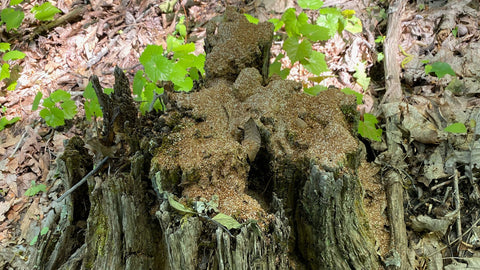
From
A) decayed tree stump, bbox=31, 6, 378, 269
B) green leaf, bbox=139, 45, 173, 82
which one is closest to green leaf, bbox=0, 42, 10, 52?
green leaf, bbox=139, 45, 173, 82

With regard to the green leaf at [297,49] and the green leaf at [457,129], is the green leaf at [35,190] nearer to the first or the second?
the green leaf at [297,49]

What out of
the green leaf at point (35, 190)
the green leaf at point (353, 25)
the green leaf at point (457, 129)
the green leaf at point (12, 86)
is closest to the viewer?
the green leaf at point (457, 129)

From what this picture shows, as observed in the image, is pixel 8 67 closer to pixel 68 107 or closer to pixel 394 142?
pixel 68 107

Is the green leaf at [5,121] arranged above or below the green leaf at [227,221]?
below

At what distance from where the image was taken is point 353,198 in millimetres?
1595

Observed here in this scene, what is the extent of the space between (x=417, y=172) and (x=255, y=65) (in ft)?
4.94

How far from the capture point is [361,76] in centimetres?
336

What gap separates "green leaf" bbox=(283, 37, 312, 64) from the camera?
98.6 inches

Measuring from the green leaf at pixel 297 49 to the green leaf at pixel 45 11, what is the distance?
148 inches

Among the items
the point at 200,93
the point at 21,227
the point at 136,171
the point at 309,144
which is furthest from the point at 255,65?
the point at 21,227

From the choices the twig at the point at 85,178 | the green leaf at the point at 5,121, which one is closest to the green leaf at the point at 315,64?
the twig at the point at 85,178

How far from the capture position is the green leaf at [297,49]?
2504mm

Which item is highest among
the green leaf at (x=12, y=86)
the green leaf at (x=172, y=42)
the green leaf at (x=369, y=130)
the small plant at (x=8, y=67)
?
the green leaf at (x=369, y=130)

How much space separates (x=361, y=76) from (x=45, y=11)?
14.6ft
